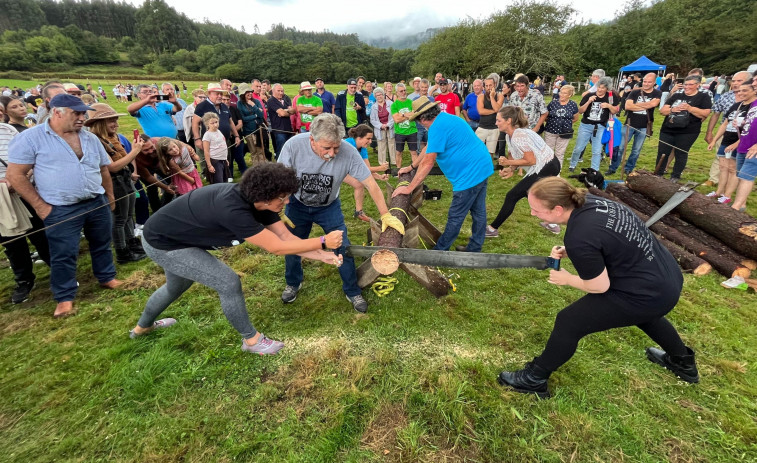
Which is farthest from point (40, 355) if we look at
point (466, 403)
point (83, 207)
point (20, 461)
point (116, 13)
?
point (116, 13)

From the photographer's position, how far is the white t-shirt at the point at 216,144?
20.0 ft

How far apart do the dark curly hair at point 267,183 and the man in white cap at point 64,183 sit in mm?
2381

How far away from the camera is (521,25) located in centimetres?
3400

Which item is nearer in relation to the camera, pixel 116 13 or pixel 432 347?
pixel 432 347

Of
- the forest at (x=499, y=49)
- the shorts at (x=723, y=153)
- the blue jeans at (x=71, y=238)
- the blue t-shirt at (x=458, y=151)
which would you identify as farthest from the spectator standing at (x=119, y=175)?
the forest at (x=499, y=49)

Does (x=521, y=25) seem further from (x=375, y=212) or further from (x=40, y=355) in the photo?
(x=40, y=355)

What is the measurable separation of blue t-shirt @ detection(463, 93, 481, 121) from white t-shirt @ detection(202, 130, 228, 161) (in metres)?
5.79

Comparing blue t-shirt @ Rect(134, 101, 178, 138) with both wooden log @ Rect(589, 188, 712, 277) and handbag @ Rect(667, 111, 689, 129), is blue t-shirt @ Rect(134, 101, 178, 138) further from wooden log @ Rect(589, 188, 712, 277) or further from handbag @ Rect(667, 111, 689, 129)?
handbag @ Rect(667, 111, 689, 129)

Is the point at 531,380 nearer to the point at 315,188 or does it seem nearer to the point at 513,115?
the point at 315,188

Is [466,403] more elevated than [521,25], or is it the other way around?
[521,25]

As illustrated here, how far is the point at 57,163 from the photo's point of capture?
10.6ft

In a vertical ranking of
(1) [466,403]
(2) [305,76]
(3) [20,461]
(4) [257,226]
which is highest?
(2) [305,76]

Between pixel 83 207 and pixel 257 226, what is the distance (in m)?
2.63

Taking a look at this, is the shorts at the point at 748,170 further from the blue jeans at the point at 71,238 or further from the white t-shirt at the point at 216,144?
the blue jeans at the point at 71,238
